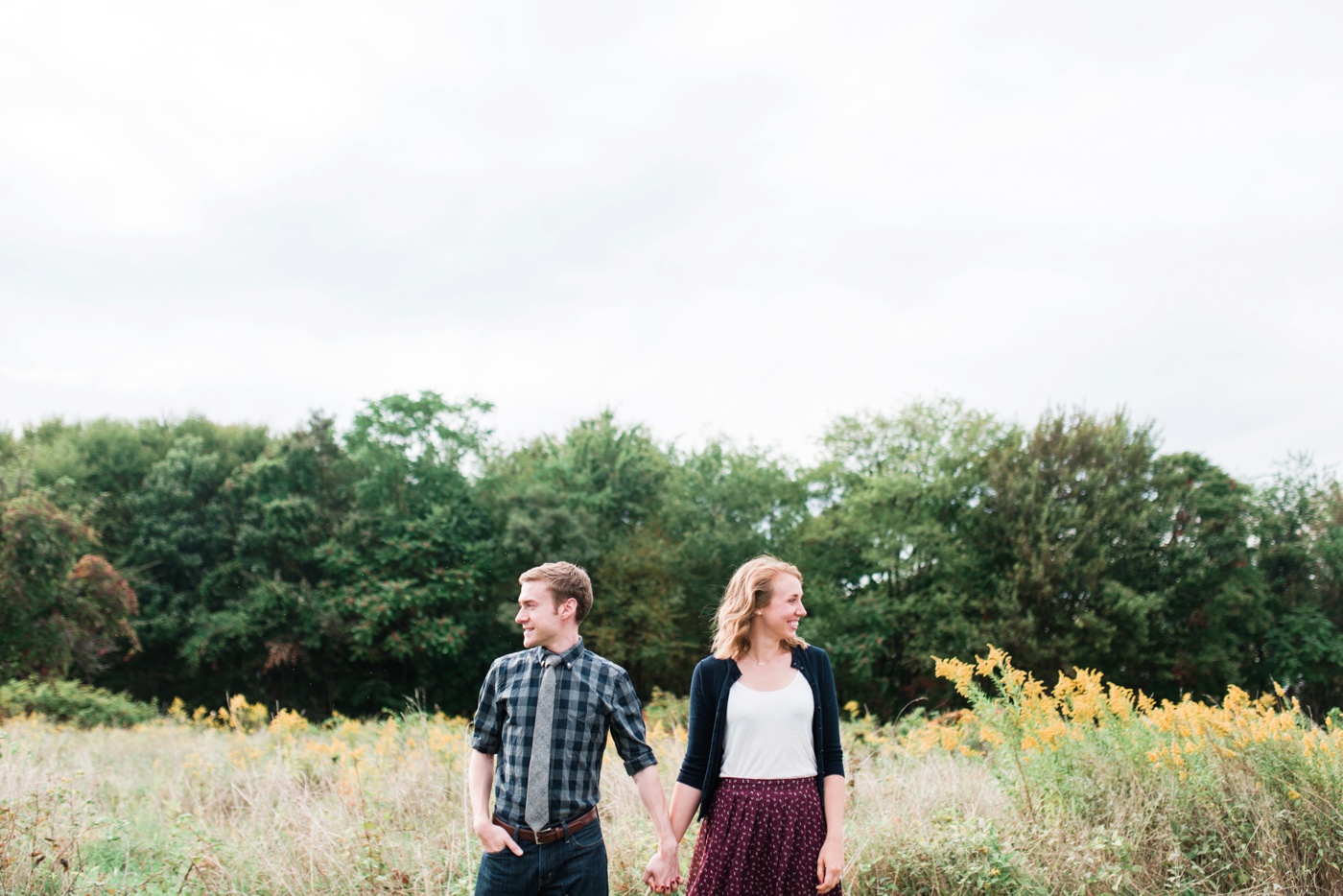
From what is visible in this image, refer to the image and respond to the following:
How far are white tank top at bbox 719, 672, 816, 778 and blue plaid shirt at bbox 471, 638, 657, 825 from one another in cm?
29

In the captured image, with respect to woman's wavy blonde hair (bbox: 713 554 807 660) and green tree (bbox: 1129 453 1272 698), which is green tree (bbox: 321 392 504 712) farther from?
woman's wavy blonde hair (bbox: 713 554 807 660)

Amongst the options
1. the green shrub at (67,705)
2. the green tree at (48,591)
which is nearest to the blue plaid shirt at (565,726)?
the green shrub at (67,705)

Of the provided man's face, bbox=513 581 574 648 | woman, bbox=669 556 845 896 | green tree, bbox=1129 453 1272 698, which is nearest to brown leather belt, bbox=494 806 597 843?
woman, bbox=669 556 845 896

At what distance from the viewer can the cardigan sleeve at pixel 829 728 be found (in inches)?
123

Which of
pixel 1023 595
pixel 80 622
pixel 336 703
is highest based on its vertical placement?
pixel 1023 595

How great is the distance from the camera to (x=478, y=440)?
24.9 meters

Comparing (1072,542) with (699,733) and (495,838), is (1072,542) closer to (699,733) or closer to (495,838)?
(699,733)

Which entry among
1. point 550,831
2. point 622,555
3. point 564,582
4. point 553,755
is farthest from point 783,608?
point 622,555

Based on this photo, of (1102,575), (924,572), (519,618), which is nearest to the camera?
(519,618)

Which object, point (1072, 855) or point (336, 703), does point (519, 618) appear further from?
point (336, 703)

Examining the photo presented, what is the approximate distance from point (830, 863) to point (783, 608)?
0.82 m

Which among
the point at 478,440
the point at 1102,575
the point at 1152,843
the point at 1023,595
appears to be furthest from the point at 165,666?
the point at 1152,843

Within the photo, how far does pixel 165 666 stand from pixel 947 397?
22384 mm

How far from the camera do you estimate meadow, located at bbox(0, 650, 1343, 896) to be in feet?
13.7
